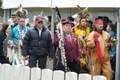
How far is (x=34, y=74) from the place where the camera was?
6.39m

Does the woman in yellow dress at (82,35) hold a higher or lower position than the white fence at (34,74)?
higher

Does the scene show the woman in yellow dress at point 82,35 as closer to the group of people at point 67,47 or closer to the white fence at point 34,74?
the group of people at point 67,47

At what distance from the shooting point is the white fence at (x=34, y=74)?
5.78 metres

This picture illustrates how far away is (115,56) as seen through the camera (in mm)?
10195

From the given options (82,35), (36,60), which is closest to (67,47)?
(36,60)

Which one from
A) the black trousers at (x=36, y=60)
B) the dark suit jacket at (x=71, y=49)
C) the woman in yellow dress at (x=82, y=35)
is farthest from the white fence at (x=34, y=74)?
the woman in yellow dress at (x=82, y=35)

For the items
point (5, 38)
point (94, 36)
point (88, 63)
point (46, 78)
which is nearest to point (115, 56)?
point (88, 63)

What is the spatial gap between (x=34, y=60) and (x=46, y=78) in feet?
9.94

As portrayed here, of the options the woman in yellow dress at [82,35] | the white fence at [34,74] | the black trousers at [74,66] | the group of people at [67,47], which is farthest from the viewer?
the woman in yellow dress at [82,35]

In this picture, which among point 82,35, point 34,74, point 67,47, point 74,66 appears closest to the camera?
point 34,74

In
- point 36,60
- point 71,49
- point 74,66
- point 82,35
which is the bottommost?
point 74,66

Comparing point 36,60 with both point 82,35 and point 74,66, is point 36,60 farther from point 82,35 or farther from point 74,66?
point 82,35

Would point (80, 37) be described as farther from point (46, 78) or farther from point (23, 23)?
point (46, 78)

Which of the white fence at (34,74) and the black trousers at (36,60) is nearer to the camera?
the white fence at (34,74)
